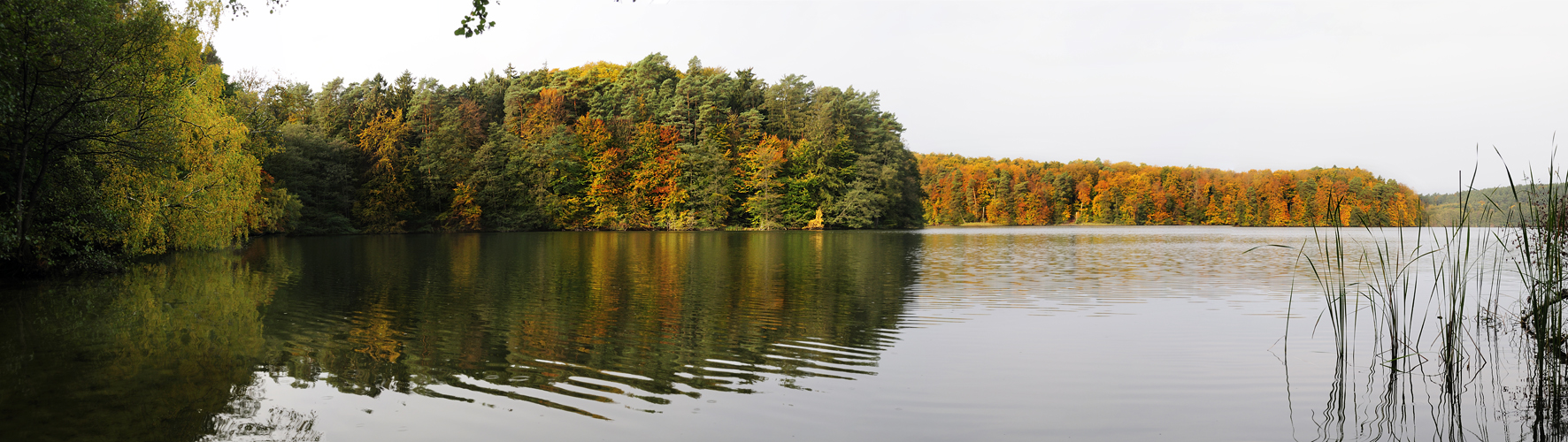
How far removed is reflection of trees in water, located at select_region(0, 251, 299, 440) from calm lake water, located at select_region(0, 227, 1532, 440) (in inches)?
1.5

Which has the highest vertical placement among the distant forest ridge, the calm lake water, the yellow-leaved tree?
the yellow-leaved tree

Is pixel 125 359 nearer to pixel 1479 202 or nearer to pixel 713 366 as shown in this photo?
pixel 713 366

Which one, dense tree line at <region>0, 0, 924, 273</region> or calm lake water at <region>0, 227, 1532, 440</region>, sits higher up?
dense tree line at <region>0, 0, 924, 273</region>

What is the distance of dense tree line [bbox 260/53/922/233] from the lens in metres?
52.3

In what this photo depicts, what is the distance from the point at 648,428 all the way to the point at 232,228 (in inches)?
979

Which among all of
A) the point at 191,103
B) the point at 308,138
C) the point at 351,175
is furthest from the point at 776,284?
the point at 351,175

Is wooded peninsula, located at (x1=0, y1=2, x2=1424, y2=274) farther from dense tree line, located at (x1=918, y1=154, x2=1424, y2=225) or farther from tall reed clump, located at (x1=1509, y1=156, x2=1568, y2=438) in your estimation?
tall reed clump, located at (x1=1509, y1=156, x2=1568, y2=438)

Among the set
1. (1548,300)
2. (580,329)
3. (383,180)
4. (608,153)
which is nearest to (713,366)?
(580,329)

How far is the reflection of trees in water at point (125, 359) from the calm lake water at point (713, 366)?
38 mm

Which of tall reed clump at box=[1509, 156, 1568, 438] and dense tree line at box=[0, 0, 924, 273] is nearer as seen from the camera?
tall reed clump at box=[1509, 156, 1568, 438]

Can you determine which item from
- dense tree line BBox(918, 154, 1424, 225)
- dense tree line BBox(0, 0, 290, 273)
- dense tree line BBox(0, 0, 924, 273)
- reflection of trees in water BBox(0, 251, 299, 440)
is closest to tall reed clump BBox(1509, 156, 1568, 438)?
reflection of trees in water BBox(0, 251, 299, 440)

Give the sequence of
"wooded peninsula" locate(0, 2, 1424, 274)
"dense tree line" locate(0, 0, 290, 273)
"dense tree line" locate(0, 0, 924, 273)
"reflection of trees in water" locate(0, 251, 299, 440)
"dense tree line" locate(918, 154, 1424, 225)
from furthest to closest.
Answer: "dense tree line" locate(918, 154, 1424, 225) → "wooded peninsula" locate(0, 2, 1424, 274) → "dense tree line" locate(0, 0, 924, 273) → "dense tree line" locate(0, 0, 290, 273) → "reflection of trees in water" locate(0, 251, 299, 440)

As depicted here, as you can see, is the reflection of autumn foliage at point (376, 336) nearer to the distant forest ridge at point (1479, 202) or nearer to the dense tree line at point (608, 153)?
the distant forest ridge at point (1479, 202)

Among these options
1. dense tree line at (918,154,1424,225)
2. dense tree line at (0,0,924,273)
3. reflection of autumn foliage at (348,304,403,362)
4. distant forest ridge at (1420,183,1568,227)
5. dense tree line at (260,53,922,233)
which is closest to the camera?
distant forest ridge at (1420,183,1568,227)
